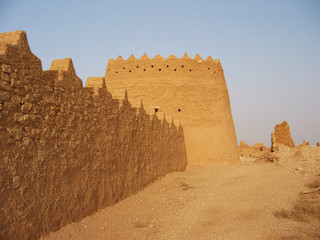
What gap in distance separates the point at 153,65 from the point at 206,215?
1106cm

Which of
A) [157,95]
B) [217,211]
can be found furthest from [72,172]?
[157,95]

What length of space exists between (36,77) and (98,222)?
2759 mm

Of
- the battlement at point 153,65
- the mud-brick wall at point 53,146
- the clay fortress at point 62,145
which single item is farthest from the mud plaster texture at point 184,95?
the mud-brick wall at point 53,146

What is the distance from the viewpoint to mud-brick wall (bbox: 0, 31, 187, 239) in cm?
343

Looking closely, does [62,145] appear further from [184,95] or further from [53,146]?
[184,95]

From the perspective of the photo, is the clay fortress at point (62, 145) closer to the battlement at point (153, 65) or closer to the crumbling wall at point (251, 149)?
the battlement at point (153, 65)

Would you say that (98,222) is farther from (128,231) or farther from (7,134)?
(7,134)

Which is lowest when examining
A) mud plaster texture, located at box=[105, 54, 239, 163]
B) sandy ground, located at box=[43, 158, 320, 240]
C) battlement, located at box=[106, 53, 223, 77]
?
sandy ground, located at box=[43, 158, 320, 240]

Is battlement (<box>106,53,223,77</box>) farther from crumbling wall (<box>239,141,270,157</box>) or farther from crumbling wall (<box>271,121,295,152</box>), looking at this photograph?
crumbling wall (<box>239,141,270,157</box>)

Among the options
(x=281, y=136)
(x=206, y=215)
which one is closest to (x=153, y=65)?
(x=281, y=136)

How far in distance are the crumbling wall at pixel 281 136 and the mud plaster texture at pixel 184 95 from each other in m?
2.72

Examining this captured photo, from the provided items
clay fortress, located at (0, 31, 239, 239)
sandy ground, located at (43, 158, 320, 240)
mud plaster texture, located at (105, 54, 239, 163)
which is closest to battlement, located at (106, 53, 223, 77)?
mud plaster texture, located at (105, 54, 239, 163)

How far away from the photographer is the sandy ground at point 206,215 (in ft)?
14.1

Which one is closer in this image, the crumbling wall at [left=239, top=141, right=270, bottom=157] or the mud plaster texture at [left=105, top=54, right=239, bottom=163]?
the mud plaster texture at [left=105, top=54, right=239, bottom=163]
